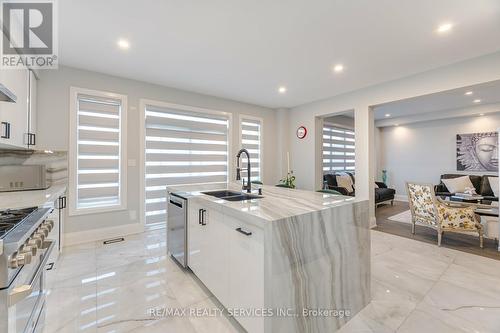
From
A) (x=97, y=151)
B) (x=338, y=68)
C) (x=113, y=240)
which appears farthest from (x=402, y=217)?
(x=97, y=151)

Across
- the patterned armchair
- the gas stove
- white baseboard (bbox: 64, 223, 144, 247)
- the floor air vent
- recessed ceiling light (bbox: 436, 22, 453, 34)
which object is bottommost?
the floor air vent

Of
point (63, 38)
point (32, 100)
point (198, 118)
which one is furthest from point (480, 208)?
point (32, 100)

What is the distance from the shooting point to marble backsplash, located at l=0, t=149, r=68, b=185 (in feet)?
9.41

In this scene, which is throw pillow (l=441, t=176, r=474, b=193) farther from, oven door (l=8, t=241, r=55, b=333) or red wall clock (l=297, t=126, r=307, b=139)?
oven door (l=8, t=241, r=55, b=333)

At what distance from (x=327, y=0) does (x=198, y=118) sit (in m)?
3.23

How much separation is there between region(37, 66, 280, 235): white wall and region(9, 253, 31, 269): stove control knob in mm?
2827

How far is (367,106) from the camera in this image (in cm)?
424

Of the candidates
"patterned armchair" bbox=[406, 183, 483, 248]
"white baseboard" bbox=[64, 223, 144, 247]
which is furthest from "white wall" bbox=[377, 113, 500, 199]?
"white baseboard" bbox=[64, 223, 144, 247]

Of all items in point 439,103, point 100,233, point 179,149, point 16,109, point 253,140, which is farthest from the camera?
point 253,140

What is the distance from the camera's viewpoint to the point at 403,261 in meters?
2.84

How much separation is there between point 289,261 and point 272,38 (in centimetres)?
246

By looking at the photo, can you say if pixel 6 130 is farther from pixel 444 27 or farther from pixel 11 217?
pixel 444 27

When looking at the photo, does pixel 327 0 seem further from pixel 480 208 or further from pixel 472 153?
pixel 472 153

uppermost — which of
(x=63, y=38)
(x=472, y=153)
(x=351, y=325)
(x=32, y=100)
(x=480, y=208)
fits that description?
(x=63, y=38)
